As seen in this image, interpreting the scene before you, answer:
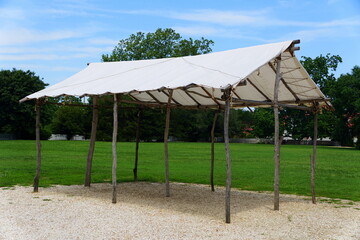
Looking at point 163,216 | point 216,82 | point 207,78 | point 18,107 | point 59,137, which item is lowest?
point 163,216

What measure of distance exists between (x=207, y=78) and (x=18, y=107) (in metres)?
48.9

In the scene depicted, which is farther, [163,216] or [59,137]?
[59,137]

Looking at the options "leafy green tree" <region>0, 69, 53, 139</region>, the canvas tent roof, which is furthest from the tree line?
the canvas tent roof

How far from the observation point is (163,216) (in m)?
9.14

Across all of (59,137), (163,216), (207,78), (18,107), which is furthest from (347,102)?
(163,216)

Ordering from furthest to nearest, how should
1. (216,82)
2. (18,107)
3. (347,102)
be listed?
(18,107)
(347,102)
(216,82)

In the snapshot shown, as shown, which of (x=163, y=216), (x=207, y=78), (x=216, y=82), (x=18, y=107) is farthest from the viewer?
(x=18, y=107)

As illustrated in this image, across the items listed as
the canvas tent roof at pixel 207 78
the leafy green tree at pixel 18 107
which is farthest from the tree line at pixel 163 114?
the canvas tent roof at pixel 207 78

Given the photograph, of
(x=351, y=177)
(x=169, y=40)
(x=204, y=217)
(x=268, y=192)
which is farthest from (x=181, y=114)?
(x=204, y=217)

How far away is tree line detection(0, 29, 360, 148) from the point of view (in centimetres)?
5416

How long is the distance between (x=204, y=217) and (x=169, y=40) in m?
49.2

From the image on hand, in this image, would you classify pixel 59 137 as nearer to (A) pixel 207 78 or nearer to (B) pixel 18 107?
(B) pixel 18 107

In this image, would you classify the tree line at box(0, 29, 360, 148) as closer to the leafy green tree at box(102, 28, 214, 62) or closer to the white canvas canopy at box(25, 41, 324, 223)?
the leafy green tree at box(102, 28, 214, 62)

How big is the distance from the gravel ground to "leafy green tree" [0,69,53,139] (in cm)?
4381
